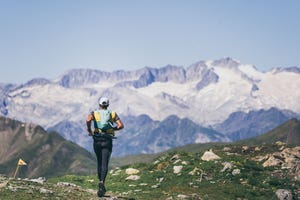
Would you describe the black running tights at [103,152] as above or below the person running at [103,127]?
below

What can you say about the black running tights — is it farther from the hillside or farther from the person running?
the hillside

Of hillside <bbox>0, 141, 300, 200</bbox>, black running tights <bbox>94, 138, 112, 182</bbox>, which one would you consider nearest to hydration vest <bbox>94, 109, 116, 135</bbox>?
black running tights <bbox>94, 138, 112, 182</bbox>

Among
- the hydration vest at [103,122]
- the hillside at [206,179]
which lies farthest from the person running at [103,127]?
the hillside at [206,179]

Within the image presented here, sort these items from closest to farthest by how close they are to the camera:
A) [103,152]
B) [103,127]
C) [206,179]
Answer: [103,127]
[103,152]
[206,179]

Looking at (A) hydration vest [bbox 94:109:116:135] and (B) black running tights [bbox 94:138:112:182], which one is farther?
(B) black running tights [bbox 94:138:112:182]

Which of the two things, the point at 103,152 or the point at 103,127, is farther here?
the point at 103,152

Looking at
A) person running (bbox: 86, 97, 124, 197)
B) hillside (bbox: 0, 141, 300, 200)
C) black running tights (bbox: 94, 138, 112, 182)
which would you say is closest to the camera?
person running (bbox: 86, 97, 124, 197)

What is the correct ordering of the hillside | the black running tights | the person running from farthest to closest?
the hillside
the black running tights
the person running

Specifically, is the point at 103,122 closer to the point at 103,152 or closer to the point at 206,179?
the point at 103,152

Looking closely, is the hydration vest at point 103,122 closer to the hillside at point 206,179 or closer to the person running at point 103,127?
the person running at point 103,127

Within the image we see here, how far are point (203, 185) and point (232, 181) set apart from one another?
2840 mm

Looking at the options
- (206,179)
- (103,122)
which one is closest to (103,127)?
(103,122)

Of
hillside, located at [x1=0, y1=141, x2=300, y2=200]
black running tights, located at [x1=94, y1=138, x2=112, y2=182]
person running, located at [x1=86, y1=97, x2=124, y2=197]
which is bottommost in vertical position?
hillside, located at [x1=0, y1=141, x2=300, y2=200]

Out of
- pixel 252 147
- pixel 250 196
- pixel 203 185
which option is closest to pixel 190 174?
pixel 203 185
